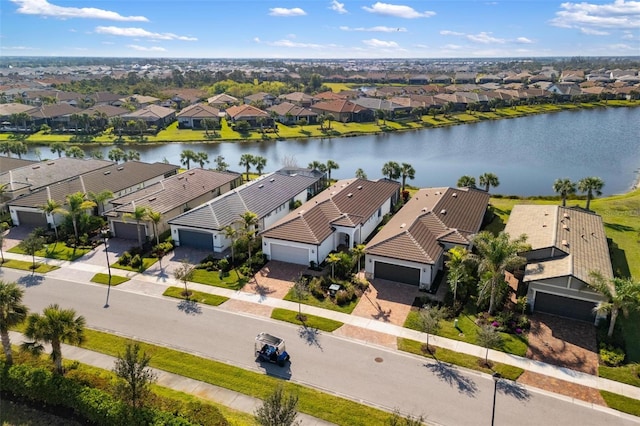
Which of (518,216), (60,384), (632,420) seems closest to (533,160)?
(518,216)

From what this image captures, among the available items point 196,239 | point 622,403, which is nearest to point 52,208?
point 196,239

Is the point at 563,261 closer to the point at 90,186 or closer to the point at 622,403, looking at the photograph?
the point at 622,403

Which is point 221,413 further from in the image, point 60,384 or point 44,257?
point 44,257

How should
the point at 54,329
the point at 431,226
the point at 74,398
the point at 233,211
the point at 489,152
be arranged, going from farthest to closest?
the point at 489,152
the point at 233,211
the point at 431,226
the point at 54,329
the point at 74,398

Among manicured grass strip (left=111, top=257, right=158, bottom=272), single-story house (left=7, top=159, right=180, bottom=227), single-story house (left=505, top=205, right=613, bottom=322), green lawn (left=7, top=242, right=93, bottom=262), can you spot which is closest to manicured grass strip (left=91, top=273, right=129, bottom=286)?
manicured grass strip (left=111, top=257, right=158, bottom=272)

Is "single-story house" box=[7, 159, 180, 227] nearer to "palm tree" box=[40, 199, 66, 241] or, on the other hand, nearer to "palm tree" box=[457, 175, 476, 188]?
"palm tree" box=[40, 199, 66, 241]

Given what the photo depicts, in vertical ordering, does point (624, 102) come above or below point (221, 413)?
above

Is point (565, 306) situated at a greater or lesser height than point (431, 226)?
lesser
